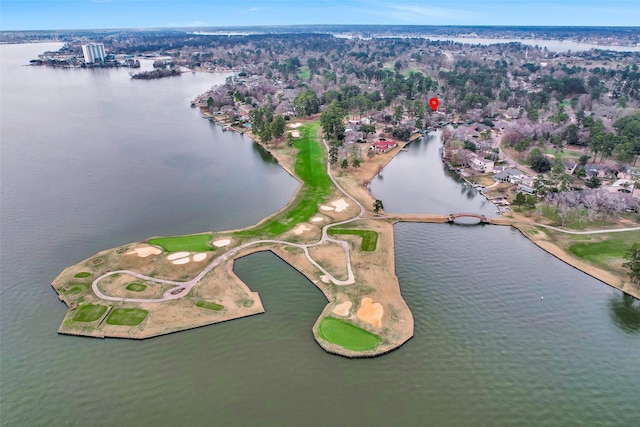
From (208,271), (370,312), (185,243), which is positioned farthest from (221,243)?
(370,312)

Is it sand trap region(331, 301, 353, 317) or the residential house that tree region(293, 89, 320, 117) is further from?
sand trap region(331, 301, 353, 317)

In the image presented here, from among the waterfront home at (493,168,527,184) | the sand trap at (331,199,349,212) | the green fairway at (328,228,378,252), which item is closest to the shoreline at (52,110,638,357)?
the green fairway at (328,228,378,252)

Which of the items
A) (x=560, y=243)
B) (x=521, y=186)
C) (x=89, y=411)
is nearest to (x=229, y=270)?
(x=89, y=411)

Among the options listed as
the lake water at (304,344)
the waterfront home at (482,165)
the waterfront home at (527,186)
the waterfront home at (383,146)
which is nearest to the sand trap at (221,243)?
the lake water at (304,344)

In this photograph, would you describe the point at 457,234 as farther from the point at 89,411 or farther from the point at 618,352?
the point at 89,411

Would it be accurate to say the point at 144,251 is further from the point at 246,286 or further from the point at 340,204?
the point at 340,204

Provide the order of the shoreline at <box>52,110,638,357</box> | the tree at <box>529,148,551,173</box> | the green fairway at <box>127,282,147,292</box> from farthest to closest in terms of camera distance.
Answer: the tree at <box>529,148,551,173</box>, the green fairway at <box>127,282,147,292</box>, the shoreline at <box>52,110,638,357</box>

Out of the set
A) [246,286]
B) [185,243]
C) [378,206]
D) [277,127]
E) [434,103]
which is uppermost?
[434,103]
